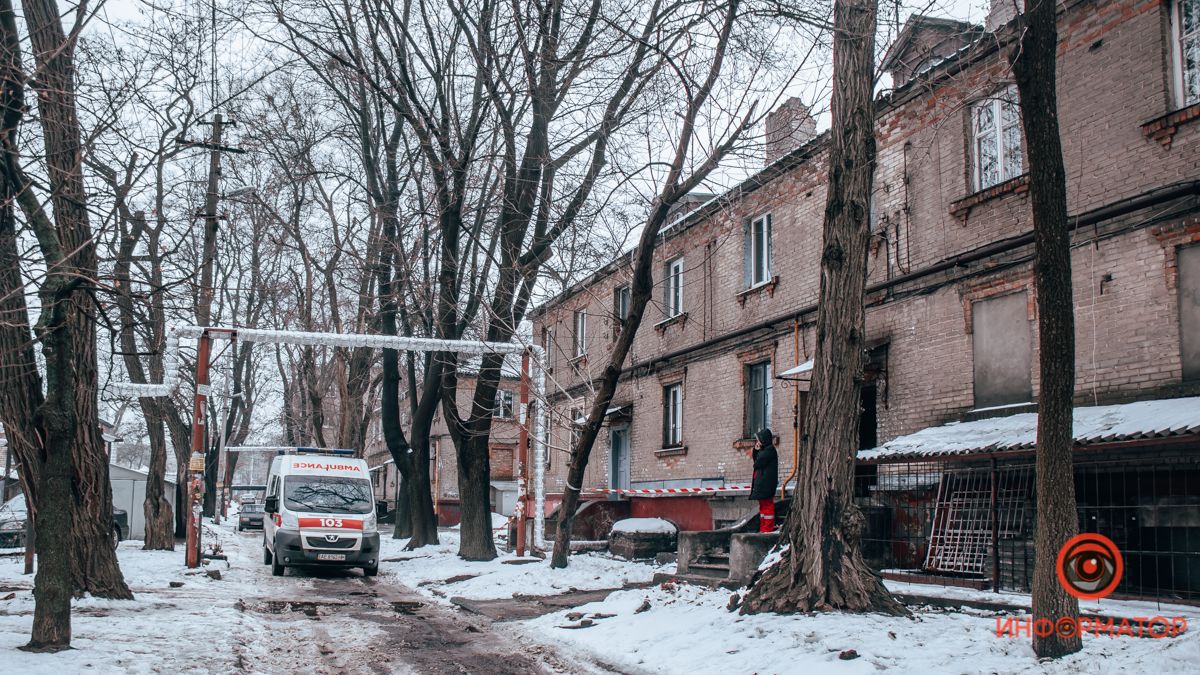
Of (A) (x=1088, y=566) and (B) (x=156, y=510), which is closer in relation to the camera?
(A) (x=1088, y=566)

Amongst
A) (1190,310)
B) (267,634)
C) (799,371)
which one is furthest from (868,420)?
(267,634)

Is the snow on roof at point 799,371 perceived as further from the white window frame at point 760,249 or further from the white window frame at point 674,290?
the white window frame at point 674,290

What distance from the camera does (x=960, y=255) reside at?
573 inches

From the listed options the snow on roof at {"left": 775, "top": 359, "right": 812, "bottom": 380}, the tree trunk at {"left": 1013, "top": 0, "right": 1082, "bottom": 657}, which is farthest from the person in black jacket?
the tree trunk at {"left": 1013, "top": 0, "right": 1082, "bottom": 657}

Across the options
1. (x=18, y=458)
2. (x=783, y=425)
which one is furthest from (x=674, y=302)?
(x=18, y=458)

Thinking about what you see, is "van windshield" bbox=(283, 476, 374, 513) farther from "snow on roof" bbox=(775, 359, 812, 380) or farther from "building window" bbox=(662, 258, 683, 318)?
"building window" bbox=(662, 258, 683, 318)

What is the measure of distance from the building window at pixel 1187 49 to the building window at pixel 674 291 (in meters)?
13.4

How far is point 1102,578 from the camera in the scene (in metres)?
9.33

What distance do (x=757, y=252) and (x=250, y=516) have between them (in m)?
33.2

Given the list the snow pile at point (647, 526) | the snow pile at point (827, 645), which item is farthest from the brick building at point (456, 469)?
the snow pile at point (827, 645)

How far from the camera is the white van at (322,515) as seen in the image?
18.2m

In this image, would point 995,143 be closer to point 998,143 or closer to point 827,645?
point 998,143

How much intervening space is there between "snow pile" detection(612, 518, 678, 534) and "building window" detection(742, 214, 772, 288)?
5343 millimetres

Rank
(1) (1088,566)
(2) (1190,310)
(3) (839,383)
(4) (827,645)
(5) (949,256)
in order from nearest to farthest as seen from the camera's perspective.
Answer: (4) (827,645) < (1) (1088,566) < (3) (839,383) < (2) (1190,310) < (5) (949,256)
